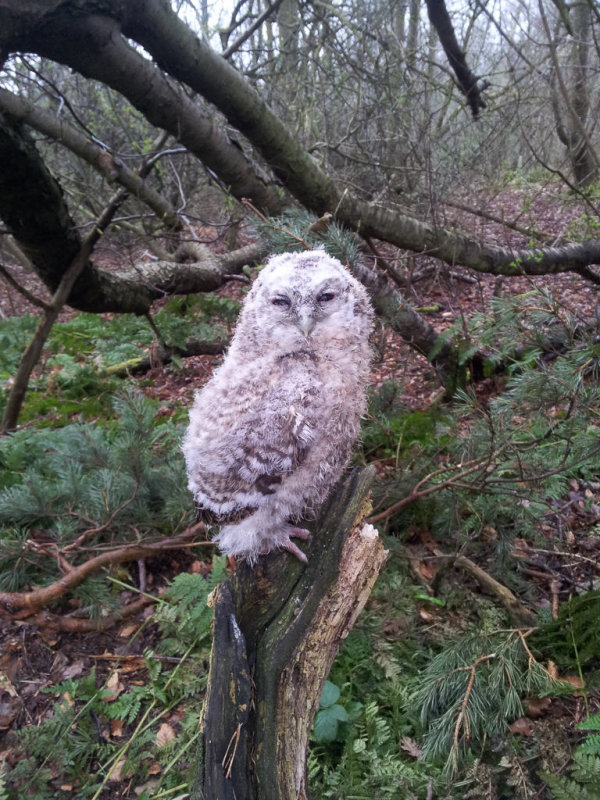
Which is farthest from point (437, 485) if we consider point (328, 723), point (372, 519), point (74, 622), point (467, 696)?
point (74, 622)

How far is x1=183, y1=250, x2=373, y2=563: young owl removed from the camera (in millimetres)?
1811

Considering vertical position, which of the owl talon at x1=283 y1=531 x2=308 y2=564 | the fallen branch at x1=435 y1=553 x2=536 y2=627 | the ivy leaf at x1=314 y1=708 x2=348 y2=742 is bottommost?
the ivy leaf at x1=314 y1=708 x2=348 y2=742

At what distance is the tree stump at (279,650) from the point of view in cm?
162

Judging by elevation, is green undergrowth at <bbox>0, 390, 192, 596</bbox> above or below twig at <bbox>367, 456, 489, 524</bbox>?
below

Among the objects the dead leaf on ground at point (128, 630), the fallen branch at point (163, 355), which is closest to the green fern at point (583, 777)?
the dead leaf on ground at point (128, 630)

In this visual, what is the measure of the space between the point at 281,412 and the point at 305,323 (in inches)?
14.5

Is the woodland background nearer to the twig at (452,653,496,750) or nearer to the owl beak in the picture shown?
the twig at (452,653,496,750)

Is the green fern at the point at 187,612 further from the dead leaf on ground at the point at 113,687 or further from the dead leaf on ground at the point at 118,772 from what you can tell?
the dead leaf on ground at the point at 118,772

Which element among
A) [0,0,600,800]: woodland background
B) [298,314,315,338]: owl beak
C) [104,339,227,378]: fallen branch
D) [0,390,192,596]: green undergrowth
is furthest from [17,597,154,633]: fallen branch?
[104,339,227,378]: fallen branch

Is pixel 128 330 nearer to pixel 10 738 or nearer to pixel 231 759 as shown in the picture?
pixel 10 738

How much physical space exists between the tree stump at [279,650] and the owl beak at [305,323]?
0.64 m

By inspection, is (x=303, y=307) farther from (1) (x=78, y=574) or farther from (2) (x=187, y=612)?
(1) (x=78, y=574)

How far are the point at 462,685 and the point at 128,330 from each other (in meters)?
6.36

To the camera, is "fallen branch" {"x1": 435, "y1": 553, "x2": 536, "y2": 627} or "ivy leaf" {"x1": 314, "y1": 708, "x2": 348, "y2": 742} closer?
"ivy leaf" {"x1": 314, "y1": 708, "x2": 348, "y2": 742}
